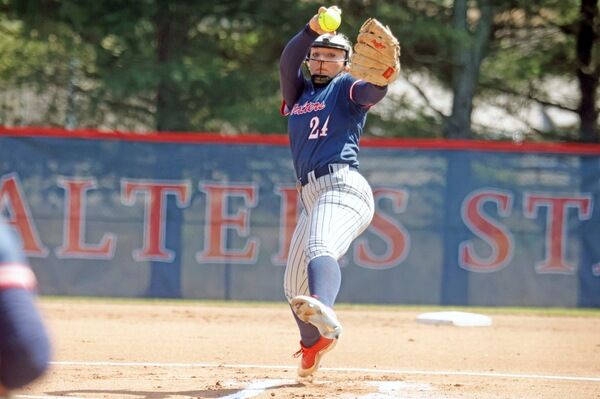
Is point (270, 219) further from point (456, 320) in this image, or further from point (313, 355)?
point (313, 355)

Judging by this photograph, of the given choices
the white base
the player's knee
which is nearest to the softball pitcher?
the player's knee

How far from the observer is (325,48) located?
17.0ft

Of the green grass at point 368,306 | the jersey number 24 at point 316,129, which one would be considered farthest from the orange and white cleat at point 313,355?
the green grass at point 368,306

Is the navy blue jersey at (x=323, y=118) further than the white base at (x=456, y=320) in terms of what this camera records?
No

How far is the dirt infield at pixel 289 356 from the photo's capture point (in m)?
5.14

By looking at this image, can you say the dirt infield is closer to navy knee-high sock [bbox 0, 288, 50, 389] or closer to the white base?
the white base

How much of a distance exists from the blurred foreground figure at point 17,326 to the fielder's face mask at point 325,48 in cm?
328

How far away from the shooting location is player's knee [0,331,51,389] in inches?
78.7

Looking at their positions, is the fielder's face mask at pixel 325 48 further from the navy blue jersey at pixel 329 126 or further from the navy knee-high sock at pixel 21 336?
the navy knee-high sock at pixel 21 336

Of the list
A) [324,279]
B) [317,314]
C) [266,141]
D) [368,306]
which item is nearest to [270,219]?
[266,141]

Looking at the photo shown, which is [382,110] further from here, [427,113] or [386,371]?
[386,371]

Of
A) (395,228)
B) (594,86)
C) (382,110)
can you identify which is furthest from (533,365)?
(594,86)

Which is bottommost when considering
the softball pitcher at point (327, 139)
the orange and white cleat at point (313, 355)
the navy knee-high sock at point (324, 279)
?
the orange and white cleat at point (313, 355)

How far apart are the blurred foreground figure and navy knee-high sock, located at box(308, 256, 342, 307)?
2600mm
